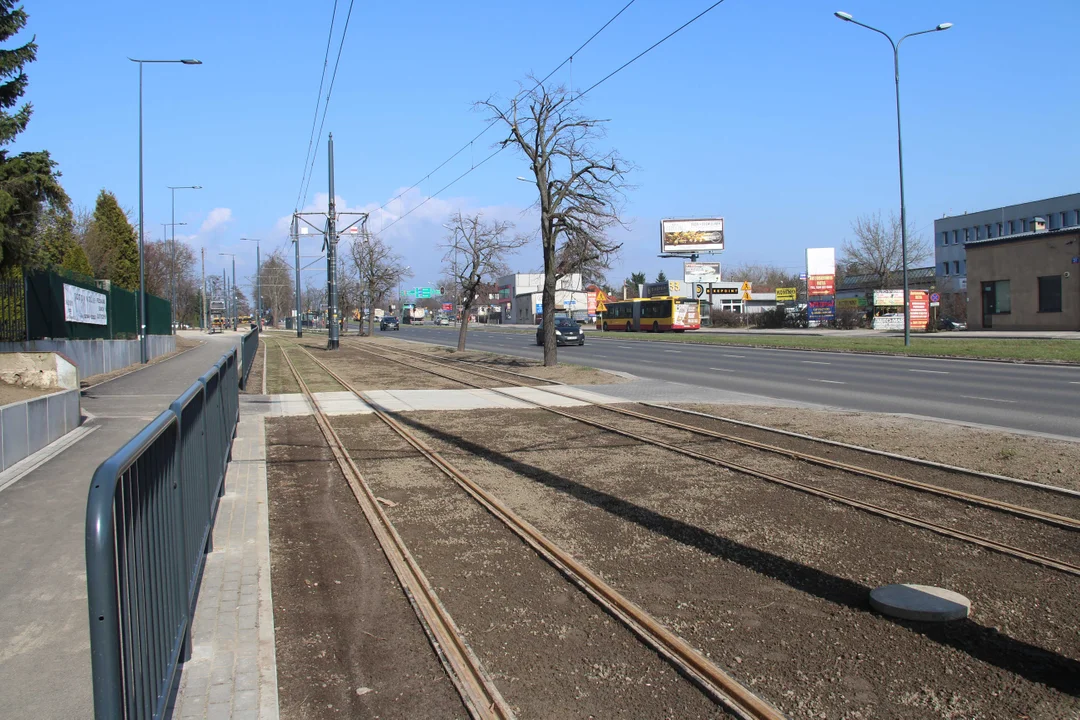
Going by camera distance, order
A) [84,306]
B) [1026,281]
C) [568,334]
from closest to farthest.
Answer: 1. [84,306]
2. [568,334]
3. [1026,281]

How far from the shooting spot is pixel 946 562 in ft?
20.7

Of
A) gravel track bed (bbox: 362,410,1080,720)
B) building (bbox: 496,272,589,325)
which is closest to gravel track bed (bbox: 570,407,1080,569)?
gravel track bed (bbox: 362,410,1080,720)

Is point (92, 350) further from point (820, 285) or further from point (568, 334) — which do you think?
point (820, 285)

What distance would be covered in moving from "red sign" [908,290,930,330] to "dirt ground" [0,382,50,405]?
53194 mm

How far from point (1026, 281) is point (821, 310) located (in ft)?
62.3

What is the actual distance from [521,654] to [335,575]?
83.9 inches

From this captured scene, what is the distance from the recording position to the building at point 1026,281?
4588 centimetres

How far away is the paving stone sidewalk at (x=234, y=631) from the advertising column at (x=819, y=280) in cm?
6348

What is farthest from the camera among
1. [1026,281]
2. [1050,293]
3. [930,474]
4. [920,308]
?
[920,308]

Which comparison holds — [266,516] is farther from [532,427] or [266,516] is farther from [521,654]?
[532,427]

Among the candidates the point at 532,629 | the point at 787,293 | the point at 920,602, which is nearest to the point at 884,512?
the point at 920,602

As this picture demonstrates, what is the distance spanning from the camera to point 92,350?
82.6 ft

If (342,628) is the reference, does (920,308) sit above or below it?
above

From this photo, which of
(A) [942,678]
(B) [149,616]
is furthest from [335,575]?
(A) [942,678]
